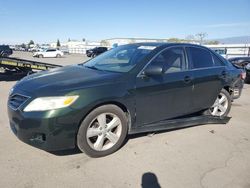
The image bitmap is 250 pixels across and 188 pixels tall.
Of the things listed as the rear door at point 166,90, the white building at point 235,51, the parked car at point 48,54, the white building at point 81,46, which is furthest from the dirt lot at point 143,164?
the white building at point 81,46

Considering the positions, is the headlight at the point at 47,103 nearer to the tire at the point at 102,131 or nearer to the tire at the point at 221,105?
the tire at the point at 102,131

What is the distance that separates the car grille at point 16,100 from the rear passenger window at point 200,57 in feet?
10.1

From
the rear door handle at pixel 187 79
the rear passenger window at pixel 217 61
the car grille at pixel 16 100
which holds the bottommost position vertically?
the car grille at pixel 16 100

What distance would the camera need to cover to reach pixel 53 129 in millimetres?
3252

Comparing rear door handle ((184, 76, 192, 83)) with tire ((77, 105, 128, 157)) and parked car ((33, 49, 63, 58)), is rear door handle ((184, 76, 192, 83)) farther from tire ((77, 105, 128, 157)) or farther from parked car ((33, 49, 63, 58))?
parked car ((33, 49, 63, 58))

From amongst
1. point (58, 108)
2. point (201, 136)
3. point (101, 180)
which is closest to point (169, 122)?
point (201, 136)

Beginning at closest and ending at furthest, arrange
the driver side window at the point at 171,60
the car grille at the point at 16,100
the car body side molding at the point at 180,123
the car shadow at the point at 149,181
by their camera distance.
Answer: the car shadow at the point at 149,181 < the car grille at the point at 16,100 < the car body side molding at the point at 180,123 < the driver side window at the point at 171,60

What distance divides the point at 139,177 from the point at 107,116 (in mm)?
1006

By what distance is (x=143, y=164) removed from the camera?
3.57m

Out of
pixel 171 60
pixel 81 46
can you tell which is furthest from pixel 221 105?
pixel 81 46

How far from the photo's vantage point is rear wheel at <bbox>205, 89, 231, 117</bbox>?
559 cm

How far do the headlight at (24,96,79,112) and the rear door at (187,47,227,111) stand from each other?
254cm

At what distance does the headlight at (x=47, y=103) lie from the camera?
3.26 meters

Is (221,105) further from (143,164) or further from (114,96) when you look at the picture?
(114,96)
